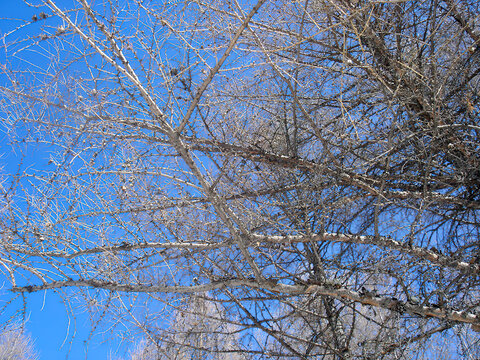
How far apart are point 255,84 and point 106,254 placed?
2.31m

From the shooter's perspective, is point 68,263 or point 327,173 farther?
point 327,173

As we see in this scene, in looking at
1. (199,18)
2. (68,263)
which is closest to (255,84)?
(199,18)

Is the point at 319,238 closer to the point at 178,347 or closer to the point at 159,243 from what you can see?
the point at 159,243

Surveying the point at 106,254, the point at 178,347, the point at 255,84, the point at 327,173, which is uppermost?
the point at 255,84

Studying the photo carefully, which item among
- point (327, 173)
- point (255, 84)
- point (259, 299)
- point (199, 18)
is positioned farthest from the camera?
point (255, 84)

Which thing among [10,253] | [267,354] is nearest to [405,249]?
[267,354]

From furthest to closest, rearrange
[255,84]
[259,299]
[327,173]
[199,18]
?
1. [255,84]
2. [259,299]
3. [327,173]
4. [199,18]

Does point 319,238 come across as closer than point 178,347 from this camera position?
Yes

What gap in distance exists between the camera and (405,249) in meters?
3.74

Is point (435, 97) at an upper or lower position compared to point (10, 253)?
upper

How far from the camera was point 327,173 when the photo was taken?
398 centimetres

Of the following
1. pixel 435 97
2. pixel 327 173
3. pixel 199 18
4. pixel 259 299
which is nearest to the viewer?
pixel 435 97

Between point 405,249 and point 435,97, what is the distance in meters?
1.28

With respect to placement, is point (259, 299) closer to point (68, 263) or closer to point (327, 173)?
point (327, 173)
